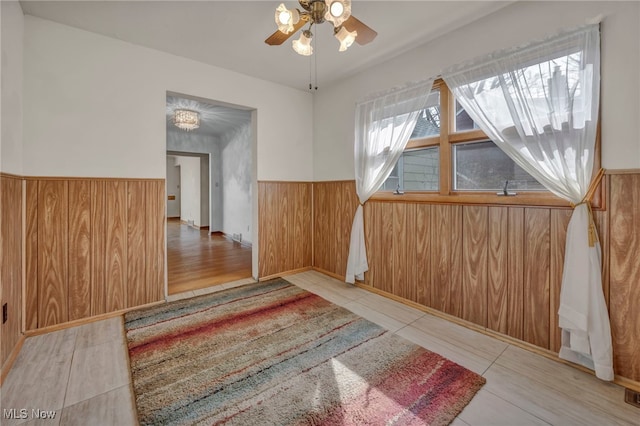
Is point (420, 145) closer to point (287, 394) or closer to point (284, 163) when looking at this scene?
point (284, 163)

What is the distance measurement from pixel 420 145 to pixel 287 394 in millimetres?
2375

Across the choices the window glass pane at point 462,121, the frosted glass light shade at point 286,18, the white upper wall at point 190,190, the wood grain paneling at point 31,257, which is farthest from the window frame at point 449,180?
the white upper wall at point 190,190

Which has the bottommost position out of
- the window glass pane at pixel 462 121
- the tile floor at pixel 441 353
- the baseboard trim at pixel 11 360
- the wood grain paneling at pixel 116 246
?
the tile floor at pixel 441 353

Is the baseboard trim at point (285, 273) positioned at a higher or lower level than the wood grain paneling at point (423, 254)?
lower

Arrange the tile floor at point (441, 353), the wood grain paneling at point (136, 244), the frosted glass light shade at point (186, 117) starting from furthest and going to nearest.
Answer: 1. the frosted glass light shade at point (186, 117)
2. the wood grain paneling at point (136, 244)
3. the tile floor at point (441, 353)

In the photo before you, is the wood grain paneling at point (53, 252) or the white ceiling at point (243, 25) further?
the wood grain paneling at point (53, 252)

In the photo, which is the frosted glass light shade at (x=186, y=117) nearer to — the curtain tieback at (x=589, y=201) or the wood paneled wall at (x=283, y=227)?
the wood paneled wall at (x=283, y=227)

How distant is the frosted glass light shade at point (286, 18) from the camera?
1.56 m

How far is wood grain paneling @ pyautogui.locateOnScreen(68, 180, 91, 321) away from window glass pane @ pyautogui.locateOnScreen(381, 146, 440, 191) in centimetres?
294

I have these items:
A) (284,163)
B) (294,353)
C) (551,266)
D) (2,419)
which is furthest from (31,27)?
(551,266)

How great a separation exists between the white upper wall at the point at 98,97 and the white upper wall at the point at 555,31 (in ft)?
6.77

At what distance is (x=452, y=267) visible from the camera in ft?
7.80

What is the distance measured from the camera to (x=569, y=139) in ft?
5.67

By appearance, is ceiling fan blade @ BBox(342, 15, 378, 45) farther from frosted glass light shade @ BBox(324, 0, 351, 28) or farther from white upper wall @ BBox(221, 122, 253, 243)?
white upper wall @ BBox(221, 122, 253, 243)
